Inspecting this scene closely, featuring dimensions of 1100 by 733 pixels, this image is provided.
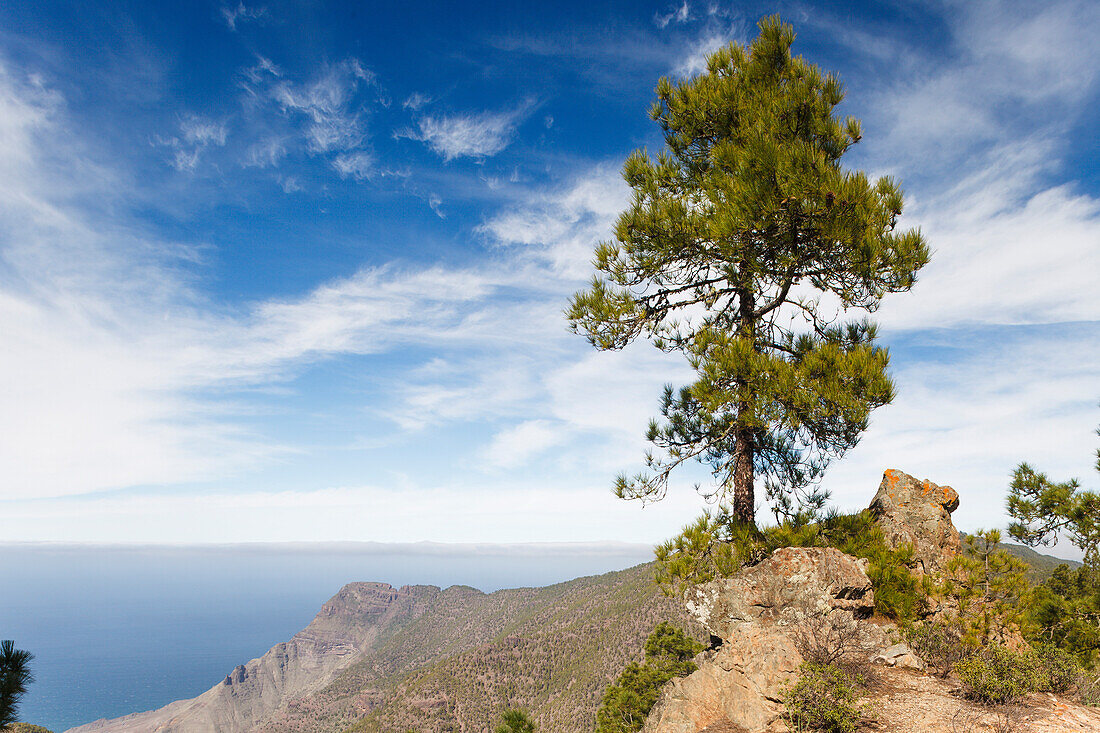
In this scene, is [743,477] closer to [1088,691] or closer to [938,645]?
[938,645]

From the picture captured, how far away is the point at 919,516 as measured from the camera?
9.06 metres

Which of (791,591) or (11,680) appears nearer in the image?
(11,680)

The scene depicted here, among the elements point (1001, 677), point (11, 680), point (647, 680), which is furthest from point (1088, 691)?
point (647, 680)

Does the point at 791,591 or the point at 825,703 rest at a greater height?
the point at 791,591

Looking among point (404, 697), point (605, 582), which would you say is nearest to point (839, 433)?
point (404, 697)

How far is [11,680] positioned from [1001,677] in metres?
12.2

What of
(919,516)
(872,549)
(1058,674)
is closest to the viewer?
(1058,674)

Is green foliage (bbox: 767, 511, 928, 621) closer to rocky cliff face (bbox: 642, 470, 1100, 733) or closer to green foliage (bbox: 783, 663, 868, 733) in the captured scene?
rocky cliff face (bbox: 642, 470, 1100, 733)

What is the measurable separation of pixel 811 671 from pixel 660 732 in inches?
84.6

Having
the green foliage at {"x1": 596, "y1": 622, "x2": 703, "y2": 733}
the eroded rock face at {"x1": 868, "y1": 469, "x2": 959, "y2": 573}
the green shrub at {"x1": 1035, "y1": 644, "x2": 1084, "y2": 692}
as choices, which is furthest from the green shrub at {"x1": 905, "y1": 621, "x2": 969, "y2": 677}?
the green foliage at {"x1": 596, "y1": 622, "x2": 703, "y2": 733}

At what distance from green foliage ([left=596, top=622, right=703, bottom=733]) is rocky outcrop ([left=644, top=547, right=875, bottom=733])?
66.1 ft

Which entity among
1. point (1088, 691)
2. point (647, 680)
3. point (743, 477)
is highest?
point (743, 477)

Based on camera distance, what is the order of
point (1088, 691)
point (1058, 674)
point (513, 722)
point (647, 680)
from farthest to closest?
point (647, 680), point (513, 722), point (1058, 674), point (1088, 691)

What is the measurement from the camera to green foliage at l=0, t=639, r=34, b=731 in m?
6.41
